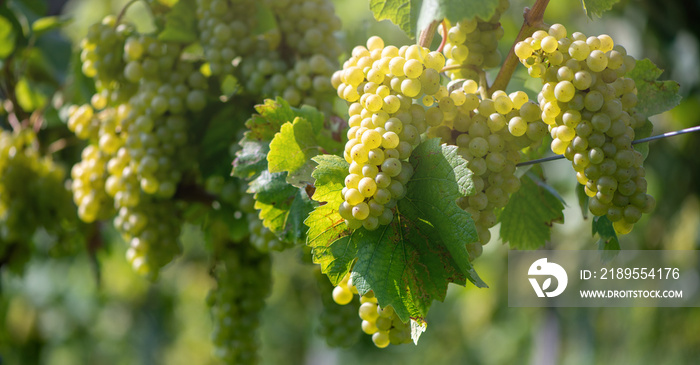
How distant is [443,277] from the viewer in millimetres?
625

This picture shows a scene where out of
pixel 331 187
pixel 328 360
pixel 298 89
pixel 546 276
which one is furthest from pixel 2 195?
pixel 328 360

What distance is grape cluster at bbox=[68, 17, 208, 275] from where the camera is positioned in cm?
94

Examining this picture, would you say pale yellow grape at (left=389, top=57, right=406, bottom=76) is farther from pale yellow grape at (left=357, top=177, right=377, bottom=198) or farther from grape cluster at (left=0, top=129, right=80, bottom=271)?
grape cluster at (left=0, top=129, right=80, bottom=271)

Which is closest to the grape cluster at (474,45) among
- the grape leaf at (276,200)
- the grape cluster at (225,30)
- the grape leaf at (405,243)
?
the grape leaf at (405,243)

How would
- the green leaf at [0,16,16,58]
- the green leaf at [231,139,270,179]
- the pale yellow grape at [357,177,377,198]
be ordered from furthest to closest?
the green leaf at [0,16,16,58], the green leaf at [231,139,270,179], the pale yellow grape at [357,177,377,198]

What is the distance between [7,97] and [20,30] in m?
0.15

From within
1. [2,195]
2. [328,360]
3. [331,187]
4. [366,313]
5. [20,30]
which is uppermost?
[331,187]

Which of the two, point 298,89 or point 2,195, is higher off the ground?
point 298,89

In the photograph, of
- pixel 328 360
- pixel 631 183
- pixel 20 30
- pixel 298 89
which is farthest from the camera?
pixel 328 360

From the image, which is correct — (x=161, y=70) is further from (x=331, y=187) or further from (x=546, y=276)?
(x=546, y=276)

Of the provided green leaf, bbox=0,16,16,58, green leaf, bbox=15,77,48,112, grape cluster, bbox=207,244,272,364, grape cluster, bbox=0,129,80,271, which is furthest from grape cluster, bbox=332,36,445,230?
green leaf, bbox=15,77,48,112

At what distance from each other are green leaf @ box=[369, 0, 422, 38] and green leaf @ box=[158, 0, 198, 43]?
446 millimetres

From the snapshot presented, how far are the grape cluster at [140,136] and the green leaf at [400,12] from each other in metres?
0.40

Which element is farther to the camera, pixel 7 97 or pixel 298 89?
pixel 7 97
